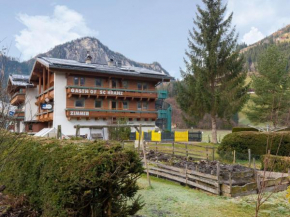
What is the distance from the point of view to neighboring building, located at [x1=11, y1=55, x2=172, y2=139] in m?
32.2

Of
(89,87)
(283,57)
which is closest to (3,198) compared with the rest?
(89,87)

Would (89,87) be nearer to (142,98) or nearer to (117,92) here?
(117,92)

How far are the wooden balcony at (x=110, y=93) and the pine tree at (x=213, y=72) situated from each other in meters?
5.64

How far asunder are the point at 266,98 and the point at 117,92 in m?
21.8

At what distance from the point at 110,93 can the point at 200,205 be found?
26673mm

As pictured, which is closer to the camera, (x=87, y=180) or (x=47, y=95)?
(x=87, y=180)

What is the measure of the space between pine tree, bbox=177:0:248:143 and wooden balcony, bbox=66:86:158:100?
5635 mm

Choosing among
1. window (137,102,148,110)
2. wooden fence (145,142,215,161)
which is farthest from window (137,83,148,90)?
wooden fence (145,142,215,161)

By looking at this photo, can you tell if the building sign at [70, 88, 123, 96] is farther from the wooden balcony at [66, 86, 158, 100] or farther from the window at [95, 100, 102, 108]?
the window at [95, 100, 102, 108]

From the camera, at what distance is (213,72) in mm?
32094

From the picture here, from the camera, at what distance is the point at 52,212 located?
4.98 metres

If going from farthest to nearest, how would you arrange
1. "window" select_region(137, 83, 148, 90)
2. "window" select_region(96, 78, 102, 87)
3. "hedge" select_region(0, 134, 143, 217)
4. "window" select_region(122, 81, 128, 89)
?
"window" select_region(137, 83, 148, 90) → "window" select_region(122, 81, 128, 89) → "window" select_region(96, 78, 102, 87) → "hedge" select_region(0, 134, 143, 217)

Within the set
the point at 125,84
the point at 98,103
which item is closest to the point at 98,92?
the point at 98,103

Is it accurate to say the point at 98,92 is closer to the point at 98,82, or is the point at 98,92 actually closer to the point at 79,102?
the point at 98,82
